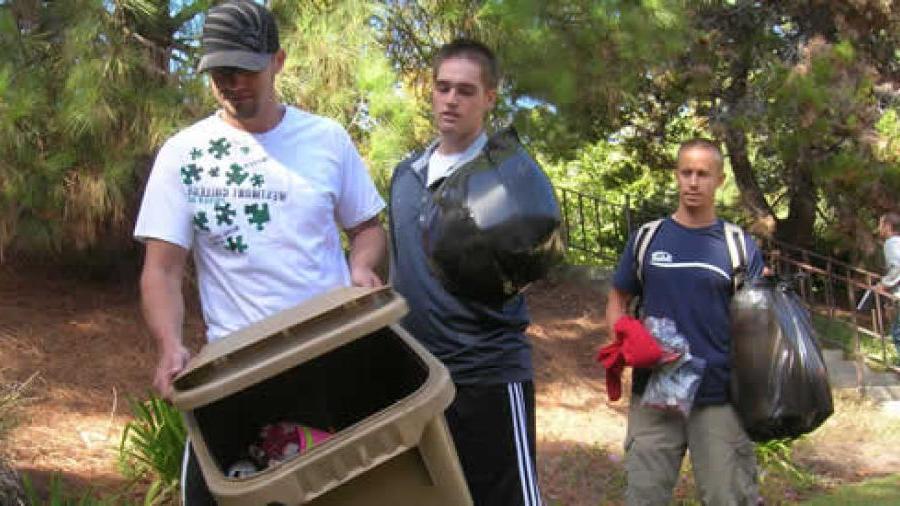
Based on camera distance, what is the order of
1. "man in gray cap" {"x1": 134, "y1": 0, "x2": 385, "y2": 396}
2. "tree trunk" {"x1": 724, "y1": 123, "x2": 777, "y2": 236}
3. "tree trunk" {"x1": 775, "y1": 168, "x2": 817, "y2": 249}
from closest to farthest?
"man in gray cap" {"x1": 134, "y1": 0, "x2": 385, "y2": 396} → "tree trunk" {"x1": 724, "y1": 123, "x2": 777, "y2": 236} → "tree trunk" {"x1": 775, "y1": 168, "x2": 817, "y2": 249}

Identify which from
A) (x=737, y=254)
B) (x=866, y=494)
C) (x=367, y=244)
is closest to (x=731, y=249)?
(x=737, y=254)

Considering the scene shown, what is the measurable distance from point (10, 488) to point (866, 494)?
4930mm

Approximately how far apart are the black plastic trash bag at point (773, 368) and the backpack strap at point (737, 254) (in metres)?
0.04

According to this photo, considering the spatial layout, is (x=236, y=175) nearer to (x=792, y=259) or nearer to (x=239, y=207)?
(x=239, y=207)

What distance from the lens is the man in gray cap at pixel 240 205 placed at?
2.43 metres

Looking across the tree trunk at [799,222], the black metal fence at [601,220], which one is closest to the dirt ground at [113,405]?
the tree trunk at [799,222]

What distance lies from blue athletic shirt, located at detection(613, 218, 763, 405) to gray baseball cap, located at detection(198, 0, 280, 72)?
1.83m

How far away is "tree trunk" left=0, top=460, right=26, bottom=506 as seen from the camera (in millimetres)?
3562

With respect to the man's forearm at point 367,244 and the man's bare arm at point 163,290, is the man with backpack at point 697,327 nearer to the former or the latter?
the man's forearm at point 367,244

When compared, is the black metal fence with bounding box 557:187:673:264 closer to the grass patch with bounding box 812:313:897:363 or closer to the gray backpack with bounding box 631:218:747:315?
the grass patch with bounding box 812:313:897:363

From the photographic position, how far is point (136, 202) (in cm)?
570

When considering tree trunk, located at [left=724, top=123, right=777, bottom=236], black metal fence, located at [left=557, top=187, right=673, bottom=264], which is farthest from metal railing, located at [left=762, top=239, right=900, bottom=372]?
black metal fence, located at [left=557, top=187, right=673, bottom=264]

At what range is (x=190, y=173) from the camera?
2.47 m

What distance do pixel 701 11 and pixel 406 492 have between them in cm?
867
